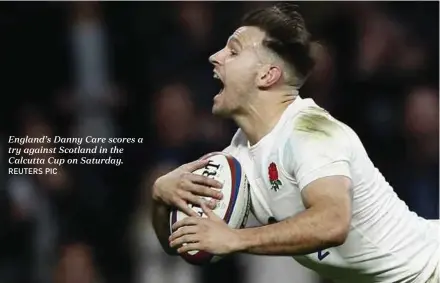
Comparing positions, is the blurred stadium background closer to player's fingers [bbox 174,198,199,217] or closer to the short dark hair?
the short dark hair

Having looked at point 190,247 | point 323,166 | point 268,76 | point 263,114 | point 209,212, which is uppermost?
point 268,76

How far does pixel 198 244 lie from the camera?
305 centimetres

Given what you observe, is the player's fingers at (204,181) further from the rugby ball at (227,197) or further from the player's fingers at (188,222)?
the player's fingers at (188,222)

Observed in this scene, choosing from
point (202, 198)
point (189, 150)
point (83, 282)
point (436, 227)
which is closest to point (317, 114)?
point (202, 198)

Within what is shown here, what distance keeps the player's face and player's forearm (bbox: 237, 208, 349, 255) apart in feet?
2.22

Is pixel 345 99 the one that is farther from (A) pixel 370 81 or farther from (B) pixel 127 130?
(B) pixel 127 130

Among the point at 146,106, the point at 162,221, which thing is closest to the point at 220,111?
the point at 162,221

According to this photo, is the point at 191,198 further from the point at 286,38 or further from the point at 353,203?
the point at 286,38

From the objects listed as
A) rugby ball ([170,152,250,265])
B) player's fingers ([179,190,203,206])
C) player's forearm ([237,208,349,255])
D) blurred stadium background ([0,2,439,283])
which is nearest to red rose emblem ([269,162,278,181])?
rugby ball ([170,152,250,265])

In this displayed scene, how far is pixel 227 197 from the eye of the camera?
3445mm

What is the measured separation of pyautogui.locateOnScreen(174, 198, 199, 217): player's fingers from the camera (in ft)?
11.0

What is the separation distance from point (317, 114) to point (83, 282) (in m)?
3.10

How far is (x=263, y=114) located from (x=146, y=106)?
318cm

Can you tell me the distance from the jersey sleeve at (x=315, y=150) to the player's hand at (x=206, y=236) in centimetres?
28
